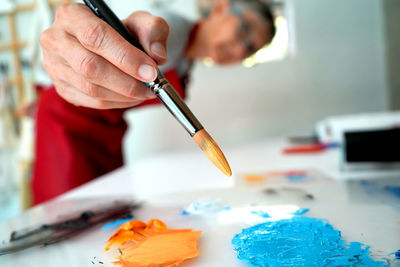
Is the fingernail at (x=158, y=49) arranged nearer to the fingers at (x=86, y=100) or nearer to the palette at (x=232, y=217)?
the fingers at (x=86, y=100)

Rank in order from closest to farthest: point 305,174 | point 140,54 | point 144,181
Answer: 1. point 140,54
2. point 305,174
3. point 144,181

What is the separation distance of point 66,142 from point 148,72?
0.59 meters

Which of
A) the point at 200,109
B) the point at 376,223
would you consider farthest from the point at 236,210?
the point at 200,109

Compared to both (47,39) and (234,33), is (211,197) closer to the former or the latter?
(47,39)

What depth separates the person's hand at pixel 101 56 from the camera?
307 millimetres

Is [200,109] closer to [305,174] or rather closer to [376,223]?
[305,174]

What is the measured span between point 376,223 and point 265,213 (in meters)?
0.11

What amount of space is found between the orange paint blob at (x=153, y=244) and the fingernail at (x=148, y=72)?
16cm

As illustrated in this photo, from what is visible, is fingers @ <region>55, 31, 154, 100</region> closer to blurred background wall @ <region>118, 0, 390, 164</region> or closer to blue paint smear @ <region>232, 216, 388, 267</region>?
blue paint smear @ <region>232, 216, 388, 267</region>

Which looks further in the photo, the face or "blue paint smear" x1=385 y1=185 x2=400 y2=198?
the face

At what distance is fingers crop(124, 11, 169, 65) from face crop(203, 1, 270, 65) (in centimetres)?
67

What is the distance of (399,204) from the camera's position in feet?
1.18

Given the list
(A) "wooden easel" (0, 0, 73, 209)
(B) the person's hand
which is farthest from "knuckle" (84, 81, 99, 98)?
(A) "wooden easel" (0, 0, 73, 209)

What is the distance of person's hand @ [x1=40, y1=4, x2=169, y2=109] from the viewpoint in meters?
0.31
